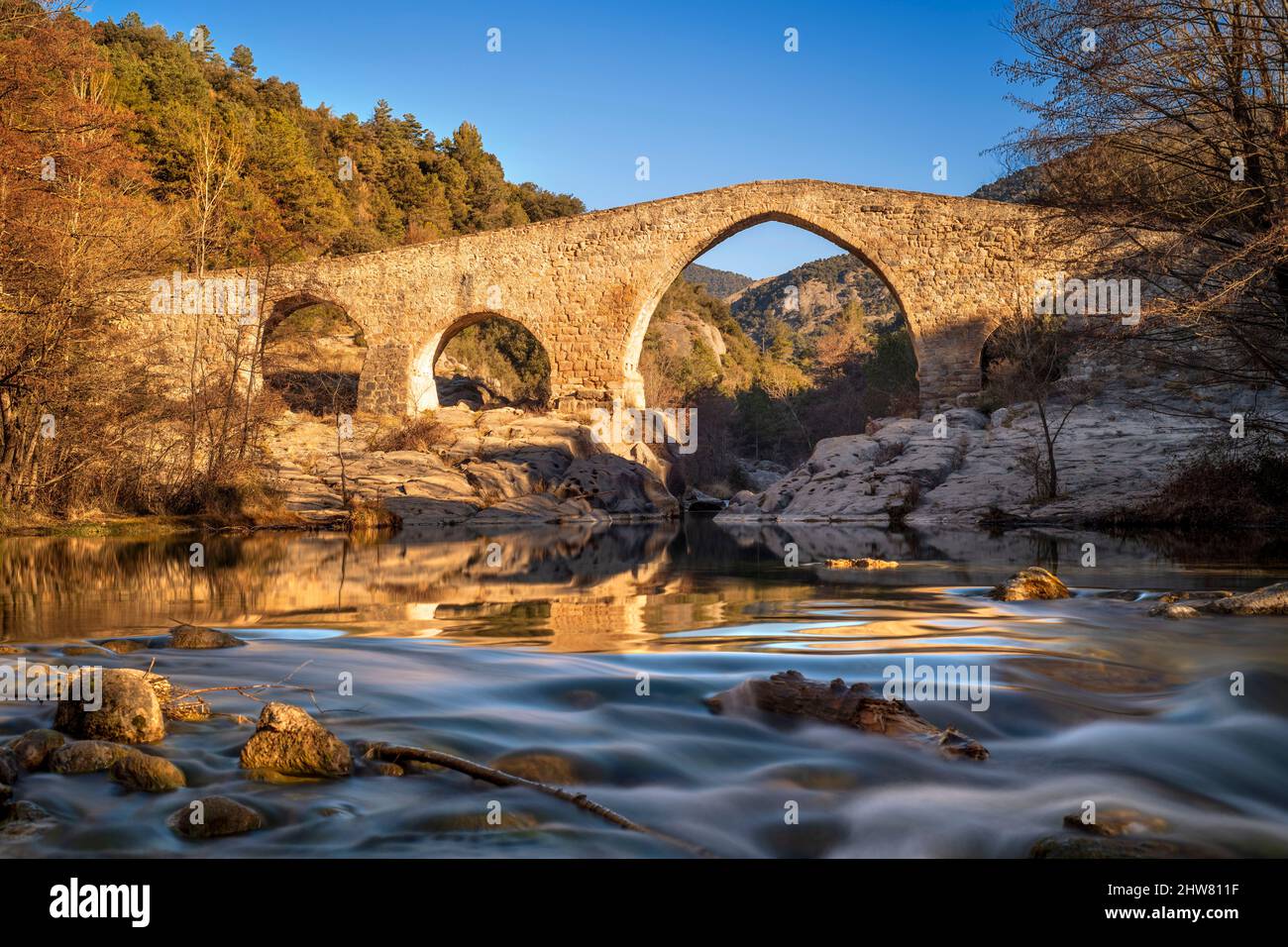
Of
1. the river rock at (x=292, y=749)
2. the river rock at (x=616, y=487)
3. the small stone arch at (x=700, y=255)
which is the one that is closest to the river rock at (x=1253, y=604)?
the river rock at (x=292, y=749)

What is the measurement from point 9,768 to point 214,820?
73 centimetres

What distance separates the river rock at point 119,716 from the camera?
10.7 feet

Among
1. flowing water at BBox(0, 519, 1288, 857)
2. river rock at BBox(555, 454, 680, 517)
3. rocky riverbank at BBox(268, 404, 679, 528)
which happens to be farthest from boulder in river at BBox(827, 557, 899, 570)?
river rock at BBox(555, 454, 680, 517)

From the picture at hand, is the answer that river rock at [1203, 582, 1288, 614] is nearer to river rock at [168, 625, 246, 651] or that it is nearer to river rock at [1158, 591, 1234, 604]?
river rock at [1158, 591, 1234, 604]

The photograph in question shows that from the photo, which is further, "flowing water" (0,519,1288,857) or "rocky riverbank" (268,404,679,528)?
"rocky riverbank" (268,404,679,528)

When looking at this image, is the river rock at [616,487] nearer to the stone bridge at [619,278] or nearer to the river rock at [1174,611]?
the stone bridge at [619,278]

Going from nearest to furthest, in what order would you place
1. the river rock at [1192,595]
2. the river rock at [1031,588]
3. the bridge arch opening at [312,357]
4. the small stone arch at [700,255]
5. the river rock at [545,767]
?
the river rock at [545,767], the river rock at [1192,595], the river rock at [1031,588], the small stone arch at [700,255], the bridge arch opening at [312,357]

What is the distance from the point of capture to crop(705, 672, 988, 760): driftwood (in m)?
3.57

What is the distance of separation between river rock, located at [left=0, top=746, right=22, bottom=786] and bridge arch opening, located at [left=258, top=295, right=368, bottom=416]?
25.4 meters

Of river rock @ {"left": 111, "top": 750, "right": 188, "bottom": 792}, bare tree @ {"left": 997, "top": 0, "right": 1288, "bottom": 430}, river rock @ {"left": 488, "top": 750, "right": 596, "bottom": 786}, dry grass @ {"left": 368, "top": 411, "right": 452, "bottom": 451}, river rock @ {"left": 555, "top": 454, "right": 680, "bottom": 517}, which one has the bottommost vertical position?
river rock @ {"left": 488, "top": 750, "right": 596, "bottom": 786}

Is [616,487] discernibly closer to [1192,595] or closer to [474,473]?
[474,473]

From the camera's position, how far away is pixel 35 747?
3.02 meters

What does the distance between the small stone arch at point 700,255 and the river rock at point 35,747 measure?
24.0 m
